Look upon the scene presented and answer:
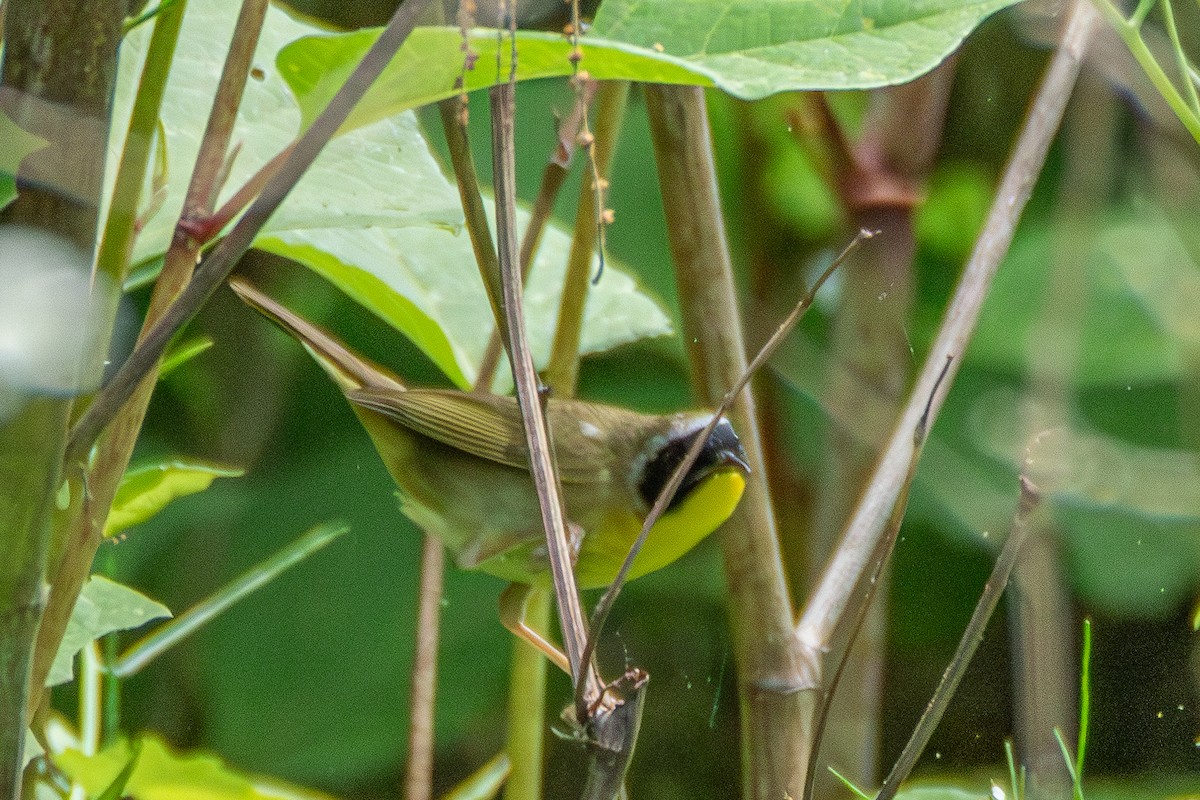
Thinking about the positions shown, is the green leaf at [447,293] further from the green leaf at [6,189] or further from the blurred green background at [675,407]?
the green leaf at [6,189]

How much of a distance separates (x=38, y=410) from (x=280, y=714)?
3.86ft

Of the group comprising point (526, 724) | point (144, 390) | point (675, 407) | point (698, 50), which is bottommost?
point (526, 724)

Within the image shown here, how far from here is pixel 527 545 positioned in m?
0.85

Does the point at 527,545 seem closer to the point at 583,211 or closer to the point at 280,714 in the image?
the point at 583,211

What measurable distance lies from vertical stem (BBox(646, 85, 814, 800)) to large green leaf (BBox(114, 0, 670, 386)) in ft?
0.50

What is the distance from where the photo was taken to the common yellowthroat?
2.85 feet

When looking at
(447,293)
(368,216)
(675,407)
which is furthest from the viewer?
(675,407)

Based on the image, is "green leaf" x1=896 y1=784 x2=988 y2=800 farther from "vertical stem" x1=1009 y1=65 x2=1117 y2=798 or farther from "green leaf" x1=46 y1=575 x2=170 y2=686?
"green leaf" x1=46 y1=575 x2=170 y2=686

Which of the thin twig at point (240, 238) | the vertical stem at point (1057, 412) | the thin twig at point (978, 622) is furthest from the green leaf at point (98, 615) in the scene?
the vertical stem at point (1057, 412)

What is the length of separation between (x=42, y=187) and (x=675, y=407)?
1.24 meters

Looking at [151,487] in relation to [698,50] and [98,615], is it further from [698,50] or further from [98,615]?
[698,50]

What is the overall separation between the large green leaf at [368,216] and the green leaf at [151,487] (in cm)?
12

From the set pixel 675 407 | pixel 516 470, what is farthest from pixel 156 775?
pixel 675 407

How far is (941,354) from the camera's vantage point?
698 mm
